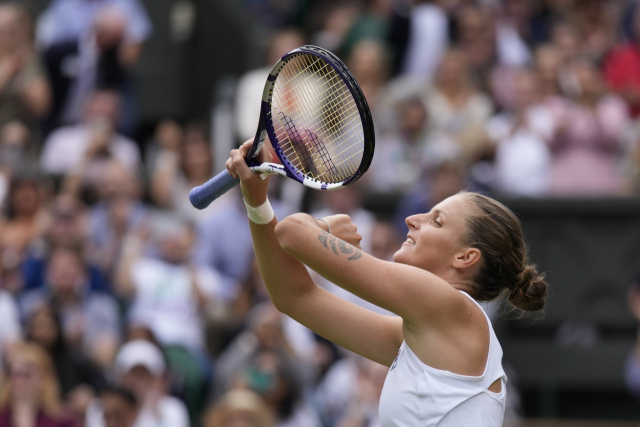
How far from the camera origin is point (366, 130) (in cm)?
296

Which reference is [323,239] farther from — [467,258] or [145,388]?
[145,388]

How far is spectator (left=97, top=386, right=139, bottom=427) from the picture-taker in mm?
6066

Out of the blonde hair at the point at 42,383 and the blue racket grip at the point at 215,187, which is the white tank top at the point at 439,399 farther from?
the blonde hair at the point at 42,383

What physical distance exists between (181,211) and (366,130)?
5026mm

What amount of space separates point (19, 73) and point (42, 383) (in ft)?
9.02

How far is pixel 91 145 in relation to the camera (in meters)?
7.58

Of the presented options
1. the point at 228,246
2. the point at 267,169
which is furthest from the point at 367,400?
the point at 267,169

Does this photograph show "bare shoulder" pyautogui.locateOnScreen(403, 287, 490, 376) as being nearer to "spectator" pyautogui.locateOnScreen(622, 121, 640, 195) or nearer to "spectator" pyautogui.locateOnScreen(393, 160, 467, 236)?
"spectator" pyautogui.locateOnScreen(393, 160, 467, 236)

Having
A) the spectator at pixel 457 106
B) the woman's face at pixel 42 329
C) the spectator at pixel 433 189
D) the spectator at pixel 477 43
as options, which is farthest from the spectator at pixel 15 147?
the spectator at pixel 477 43

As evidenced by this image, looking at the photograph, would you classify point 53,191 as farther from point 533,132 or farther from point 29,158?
point 533,132

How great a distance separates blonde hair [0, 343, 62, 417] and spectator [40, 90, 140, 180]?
176 cm

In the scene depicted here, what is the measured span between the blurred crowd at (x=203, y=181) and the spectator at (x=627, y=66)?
0.02 metres

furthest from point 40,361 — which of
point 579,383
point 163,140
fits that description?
point 579,383

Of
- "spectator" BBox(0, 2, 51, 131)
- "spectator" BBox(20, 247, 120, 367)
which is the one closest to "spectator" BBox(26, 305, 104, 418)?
"spectator" BBox(20, 247, 120, 367)
